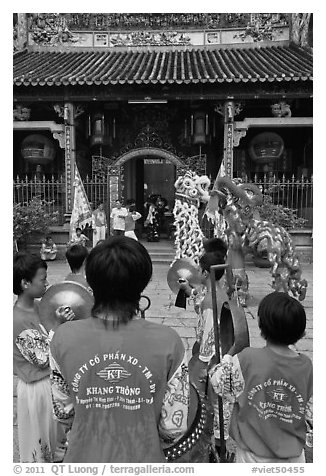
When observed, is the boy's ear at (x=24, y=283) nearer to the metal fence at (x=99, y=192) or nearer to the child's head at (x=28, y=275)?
the child's head at (x=28, y=275)

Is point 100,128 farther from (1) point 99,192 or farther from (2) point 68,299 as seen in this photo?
(2) point 68,299

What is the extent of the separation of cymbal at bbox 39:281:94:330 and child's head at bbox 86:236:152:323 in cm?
72

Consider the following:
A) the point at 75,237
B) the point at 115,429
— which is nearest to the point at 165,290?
the point at 75,237

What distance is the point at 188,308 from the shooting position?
232 inches

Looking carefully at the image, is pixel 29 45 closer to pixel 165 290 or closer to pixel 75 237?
pixel 75 237

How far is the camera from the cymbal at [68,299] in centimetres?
210

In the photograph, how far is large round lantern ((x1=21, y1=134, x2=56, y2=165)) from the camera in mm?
10688

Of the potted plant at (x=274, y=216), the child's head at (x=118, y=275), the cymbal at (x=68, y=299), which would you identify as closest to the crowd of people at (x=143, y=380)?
the child's head at (x=118, y=275)

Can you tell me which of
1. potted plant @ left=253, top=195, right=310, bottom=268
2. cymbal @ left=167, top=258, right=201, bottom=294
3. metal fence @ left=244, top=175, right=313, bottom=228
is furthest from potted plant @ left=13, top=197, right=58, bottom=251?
cymbal @ left=167, top=258, right=201, bottom=294

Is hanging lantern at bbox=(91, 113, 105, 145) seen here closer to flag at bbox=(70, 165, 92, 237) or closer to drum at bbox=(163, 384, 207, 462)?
flag at bbox=(70, 165, 92, 237)

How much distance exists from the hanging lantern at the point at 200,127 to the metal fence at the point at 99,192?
5.58 feet

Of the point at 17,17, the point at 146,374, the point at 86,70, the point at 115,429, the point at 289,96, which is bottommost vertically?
the point at 115,429

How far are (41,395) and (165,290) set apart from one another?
500cm

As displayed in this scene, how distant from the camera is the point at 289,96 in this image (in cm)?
980
